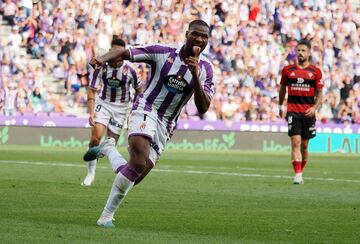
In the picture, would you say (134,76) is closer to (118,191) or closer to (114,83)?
(114,83)

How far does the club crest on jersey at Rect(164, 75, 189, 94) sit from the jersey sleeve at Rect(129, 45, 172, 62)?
268 mm

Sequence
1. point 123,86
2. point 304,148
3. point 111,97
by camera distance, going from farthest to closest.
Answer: point 304,148 < point 111,97 < point 123,86

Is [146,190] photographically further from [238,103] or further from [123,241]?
[238,103]

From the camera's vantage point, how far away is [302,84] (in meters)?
20.6

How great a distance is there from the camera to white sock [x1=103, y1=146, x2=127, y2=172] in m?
11.9

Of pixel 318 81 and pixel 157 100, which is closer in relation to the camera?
pixel 157 100

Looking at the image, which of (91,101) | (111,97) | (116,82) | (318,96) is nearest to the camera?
(116,82)

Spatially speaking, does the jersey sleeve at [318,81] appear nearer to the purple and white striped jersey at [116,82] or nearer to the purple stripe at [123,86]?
the purple and white striped jersey at [116,82]

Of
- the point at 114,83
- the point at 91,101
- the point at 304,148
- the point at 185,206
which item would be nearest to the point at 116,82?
the point at 114,83

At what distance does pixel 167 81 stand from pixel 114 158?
105 centimetres

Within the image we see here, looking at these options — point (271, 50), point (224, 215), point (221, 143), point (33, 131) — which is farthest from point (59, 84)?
point (224, 215)

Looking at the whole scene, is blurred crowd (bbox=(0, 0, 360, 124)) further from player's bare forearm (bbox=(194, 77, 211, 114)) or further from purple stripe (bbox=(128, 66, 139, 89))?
player's bare forearm (bbox=(194, 77, 211, 114))

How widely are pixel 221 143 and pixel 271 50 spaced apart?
5.75 metres

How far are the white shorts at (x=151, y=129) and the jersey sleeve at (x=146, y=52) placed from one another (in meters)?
0.60
